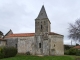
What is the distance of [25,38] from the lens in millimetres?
45969

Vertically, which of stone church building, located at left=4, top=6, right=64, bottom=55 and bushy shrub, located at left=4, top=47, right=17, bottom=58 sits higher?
stone church building, located at left=4, top=6, right=64, bottom=55

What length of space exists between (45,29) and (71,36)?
9.83m

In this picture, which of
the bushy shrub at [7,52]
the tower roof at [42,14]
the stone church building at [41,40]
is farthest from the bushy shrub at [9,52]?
the tower roof at [42,14]

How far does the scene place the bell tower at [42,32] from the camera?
43.3 meters

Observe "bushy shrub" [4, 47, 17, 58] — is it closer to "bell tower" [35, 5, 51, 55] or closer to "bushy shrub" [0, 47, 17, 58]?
"bushy shrub" [0, 47, 17, 58]

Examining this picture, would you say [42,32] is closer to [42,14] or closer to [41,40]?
[41,40]

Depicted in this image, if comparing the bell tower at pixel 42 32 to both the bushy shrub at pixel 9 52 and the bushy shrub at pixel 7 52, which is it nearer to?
the bushy shrub at pixel 9 52

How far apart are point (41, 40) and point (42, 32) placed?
227 centimetres

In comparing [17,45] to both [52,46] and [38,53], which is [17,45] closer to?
[38,53]

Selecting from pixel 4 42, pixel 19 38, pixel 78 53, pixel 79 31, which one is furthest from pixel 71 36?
pixel 4 42

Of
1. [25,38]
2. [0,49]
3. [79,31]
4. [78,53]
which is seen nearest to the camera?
[0,49]

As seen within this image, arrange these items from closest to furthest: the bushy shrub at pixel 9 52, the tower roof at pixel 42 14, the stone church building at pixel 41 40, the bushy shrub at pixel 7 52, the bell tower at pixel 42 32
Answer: the bushy shrub at pixel 7 52 < the bushy shrub at pixel 9 52 < the stone church building at pixel 41 40 < the bell tower at pixel 42 32 < the tower roof at pixel 42 14

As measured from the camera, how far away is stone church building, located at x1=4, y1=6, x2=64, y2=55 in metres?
42.9

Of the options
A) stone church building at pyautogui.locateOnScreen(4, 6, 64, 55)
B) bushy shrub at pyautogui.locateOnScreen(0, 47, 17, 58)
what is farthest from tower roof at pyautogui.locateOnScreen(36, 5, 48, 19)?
Answer: bushy shrub at pyautogui.locateOnScreen(0, 47, 17, 58)
